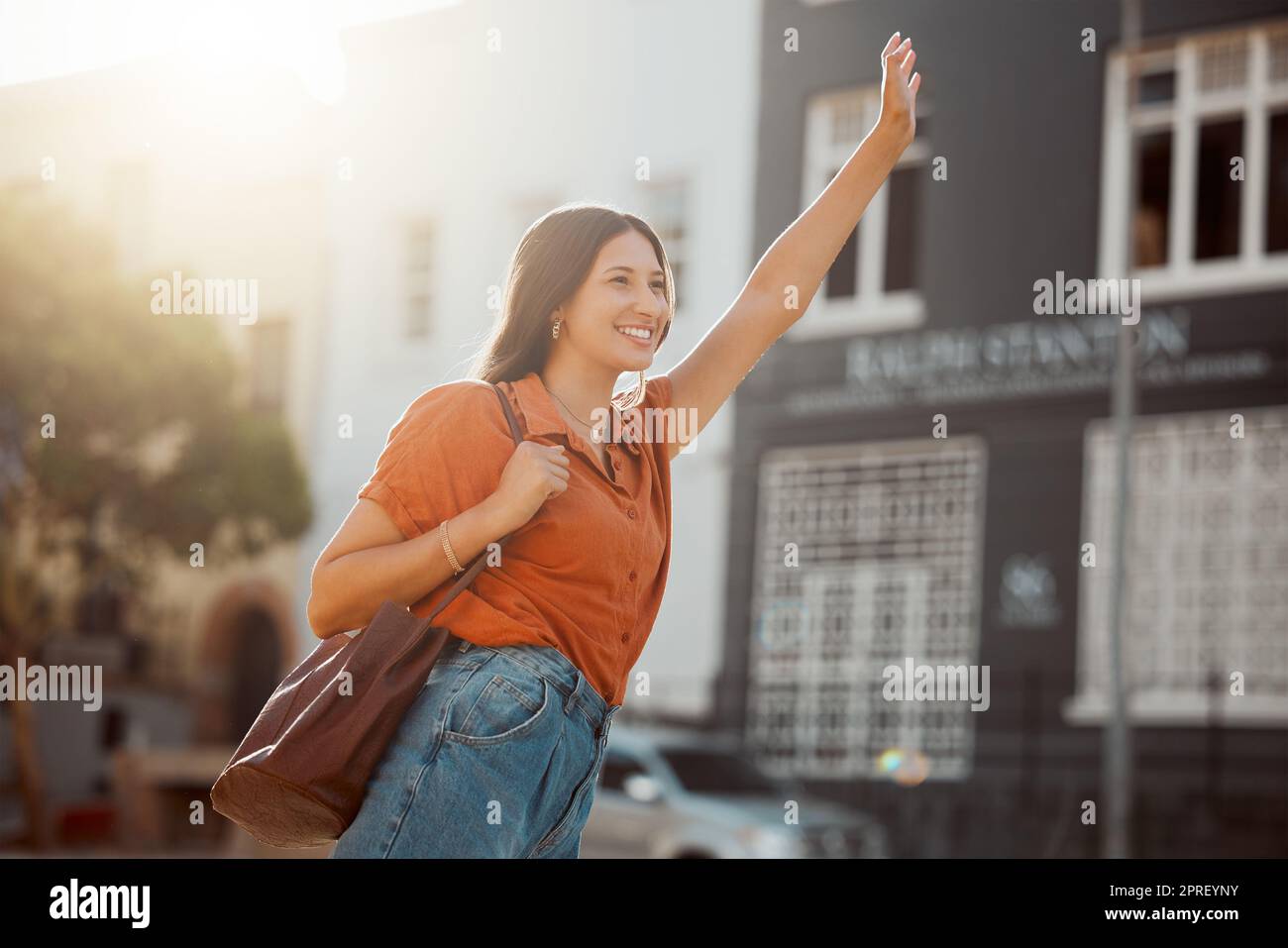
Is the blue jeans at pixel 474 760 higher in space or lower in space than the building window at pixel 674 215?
lower

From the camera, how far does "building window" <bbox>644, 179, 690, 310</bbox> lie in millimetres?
19703

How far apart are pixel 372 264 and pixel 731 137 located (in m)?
5.65

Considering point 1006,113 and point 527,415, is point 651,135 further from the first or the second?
point 527,415

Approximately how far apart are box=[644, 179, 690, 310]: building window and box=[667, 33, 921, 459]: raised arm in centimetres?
1688

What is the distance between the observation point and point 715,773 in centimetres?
1243

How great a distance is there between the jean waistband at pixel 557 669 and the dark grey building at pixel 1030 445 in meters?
12.7

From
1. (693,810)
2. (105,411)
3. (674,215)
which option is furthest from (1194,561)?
(105,411)

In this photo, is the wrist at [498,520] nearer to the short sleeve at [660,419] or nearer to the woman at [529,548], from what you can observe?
the woman at [529,548]

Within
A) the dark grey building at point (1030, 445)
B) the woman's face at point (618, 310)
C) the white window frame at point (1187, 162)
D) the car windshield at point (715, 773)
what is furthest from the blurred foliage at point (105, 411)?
the woman's face at point (618, 310)

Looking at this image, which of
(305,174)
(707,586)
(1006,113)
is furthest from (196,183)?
(1006,113)

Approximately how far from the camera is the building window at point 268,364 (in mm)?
24016

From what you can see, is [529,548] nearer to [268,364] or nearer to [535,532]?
[535,532]

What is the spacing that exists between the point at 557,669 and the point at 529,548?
6.2 inches

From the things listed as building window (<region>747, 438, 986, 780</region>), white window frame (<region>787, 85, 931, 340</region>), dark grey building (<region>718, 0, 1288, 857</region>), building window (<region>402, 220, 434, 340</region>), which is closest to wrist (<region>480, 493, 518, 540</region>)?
dark grey building (<region>718, 0, 1288, 857</region>)
